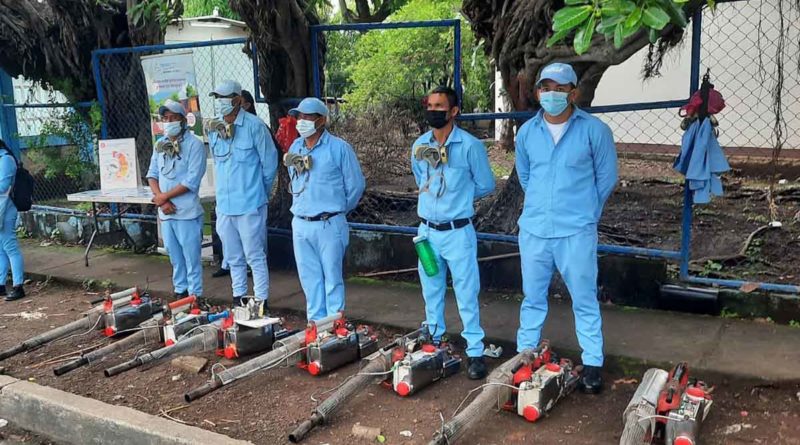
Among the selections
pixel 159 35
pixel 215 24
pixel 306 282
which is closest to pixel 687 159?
pixel 306 282

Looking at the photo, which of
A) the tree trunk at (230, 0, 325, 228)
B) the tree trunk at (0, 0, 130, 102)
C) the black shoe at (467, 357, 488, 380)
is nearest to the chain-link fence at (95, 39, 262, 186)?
the tree trunk at (0, 0, 130, 102)

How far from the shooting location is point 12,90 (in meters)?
9.97

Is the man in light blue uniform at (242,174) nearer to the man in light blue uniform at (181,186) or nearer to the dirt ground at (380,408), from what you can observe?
the man in light blue uniform at (181,186)

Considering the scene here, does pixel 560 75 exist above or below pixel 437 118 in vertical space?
above

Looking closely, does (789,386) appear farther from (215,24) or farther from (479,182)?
(215,24)

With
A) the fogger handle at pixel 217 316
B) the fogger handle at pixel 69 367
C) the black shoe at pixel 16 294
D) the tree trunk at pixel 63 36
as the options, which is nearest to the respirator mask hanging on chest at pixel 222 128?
the fogger handle at pixel 217 316

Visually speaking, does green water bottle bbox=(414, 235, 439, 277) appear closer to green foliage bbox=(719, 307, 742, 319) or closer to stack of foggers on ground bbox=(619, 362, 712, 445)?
stack of foggers on ground bbox=(619, 362, 712, 445)

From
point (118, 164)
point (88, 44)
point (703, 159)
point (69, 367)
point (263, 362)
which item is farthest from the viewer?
point (88, 44)

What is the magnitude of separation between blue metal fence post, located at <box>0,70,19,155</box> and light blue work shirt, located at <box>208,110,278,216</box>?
5.46 metres

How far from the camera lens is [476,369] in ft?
14.2

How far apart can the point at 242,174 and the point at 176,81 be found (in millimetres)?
2309

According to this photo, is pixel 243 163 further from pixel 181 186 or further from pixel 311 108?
pixel 311 108

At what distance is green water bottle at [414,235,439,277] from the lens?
4402mm

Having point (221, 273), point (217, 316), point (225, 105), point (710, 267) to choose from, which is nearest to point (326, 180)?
point (225, 105)
